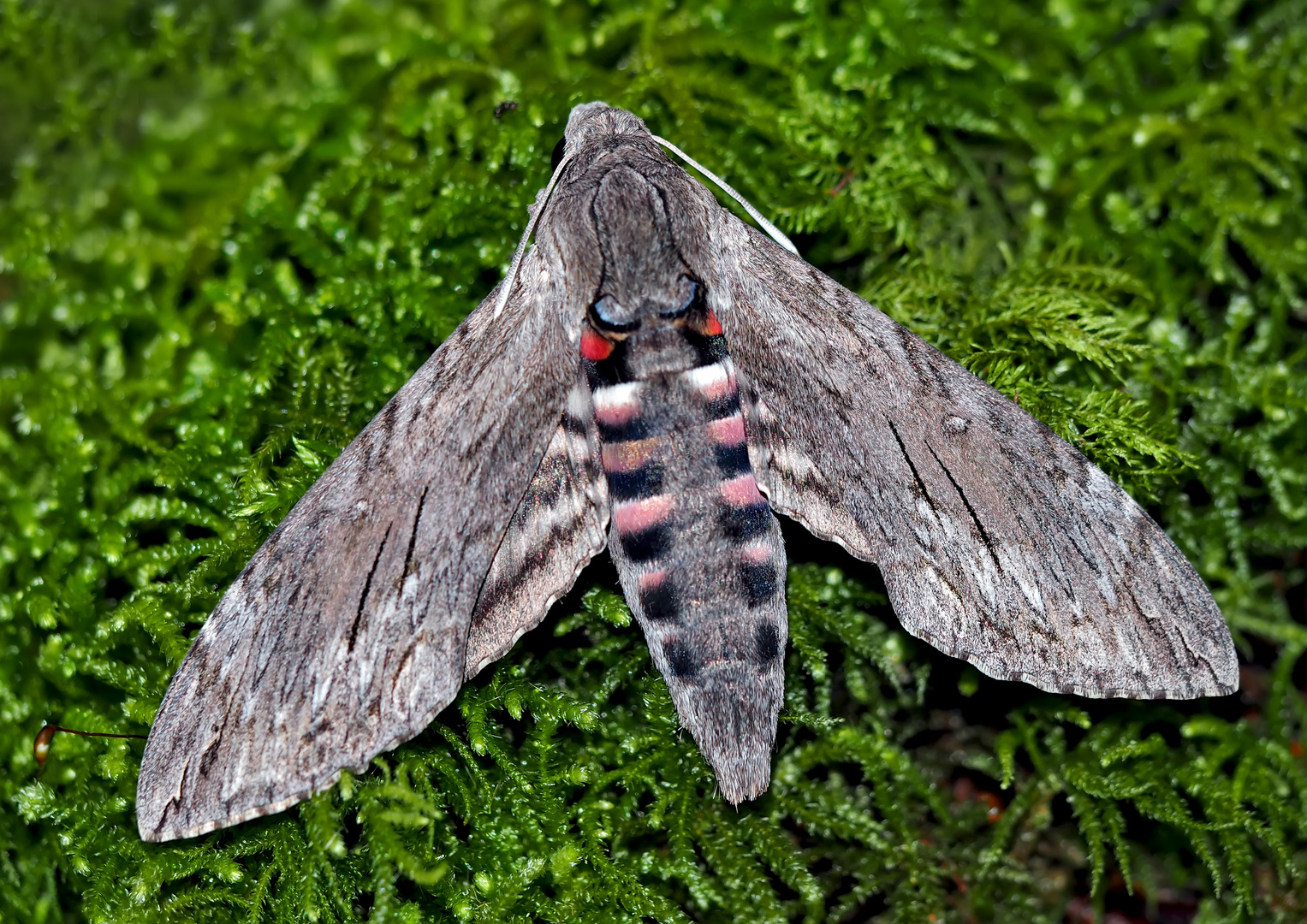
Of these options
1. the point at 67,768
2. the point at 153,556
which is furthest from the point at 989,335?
the point at 67,768

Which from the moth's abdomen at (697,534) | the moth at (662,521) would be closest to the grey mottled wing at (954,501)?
the moth at (662,521)

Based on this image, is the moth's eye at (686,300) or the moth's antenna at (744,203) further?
the moth's antenna at (744,203)

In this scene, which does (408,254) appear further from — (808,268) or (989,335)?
(989,335)

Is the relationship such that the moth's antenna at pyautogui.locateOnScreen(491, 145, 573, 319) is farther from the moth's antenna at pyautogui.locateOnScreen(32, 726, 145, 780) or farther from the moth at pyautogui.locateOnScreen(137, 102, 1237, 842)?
the moth's antenna at pyautogui.locateOnScreen(32, 726, 145, 780)

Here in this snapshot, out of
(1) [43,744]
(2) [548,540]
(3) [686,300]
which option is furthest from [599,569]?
(1) [43,744]

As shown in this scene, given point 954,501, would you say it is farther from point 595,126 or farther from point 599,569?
point 595,126

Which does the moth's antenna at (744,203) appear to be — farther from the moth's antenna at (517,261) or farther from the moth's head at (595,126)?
the moth's antenna at (517,261)
